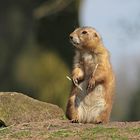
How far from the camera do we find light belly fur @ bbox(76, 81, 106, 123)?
1125cm

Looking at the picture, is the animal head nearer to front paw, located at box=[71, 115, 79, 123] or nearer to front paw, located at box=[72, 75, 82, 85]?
front paw, located at box=[72, 75, 82, 85]

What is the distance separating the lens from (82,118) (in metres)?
11.3

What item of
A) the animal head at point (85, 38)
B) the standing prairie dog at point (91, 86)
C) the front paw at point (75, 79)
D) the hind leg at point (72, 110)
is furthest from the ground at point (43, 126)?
the animal head at point (85, 38)

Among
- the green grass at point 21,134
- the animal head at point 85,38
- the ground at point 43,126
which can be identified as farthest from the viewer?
the animal head at point 85,38

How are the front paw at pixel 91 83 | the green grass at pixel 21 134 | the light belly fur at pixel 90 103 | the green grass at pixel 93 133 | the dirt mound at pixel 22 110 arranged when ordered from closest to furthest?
the green grass at pixel 93 133, the green grass at pixel 21 134, the front paw at pixel 91 83, the light belly fur at pixel 90 103, the dirt mound at pixel 22 110

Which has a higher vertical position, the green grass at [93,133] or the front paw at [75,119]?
the front paw at [75,119]

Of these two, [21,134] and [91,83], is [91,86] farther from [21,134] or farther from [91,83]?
[21,134]

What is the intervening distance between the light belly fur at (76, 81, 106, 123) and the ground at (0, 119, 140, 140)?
37 cm

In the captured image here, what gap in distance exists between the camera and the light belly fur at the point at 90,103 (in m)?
11.2

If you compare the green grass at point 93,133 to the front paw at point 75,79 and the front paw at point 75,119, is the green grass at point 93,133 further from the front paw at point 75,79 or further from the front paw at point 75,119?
the front paw at point 75,79

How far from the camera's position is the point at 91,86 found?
1116cm

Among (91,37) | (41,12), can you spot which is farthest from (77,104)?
(41,12)

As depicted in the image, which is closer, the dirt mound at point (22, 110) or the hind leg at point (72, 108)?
the hind leg at point (72, 108)

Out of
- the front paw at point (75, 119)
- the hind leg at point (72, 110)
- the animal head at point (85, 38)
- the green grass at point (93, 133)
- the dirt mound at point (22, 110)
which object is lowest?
the green grass at point (93, 133)
